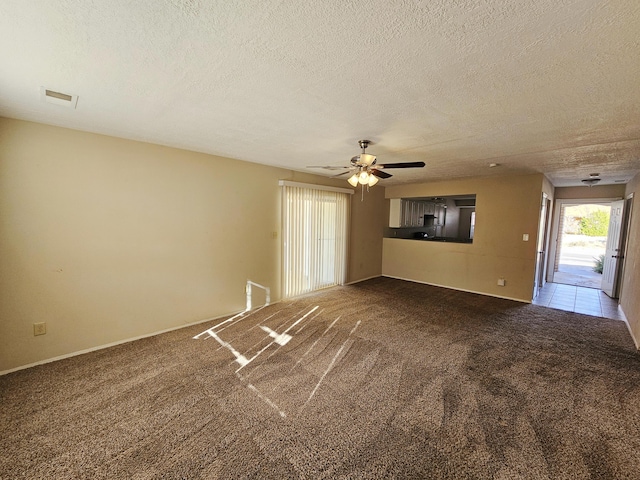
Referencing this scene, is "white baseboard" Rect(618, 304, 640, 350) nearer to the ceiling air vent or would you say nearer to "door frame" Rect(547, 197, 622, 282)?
"door frame" Rect(547, 197, 622, 282)

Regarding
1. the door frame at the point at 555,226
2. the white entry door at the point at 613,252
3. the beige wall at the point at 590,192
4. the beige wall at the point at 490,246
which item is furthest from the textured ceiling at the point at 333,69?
the door frame at the point at 555,226

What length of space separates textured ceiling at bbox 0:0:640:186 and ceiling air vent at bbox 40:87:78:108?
0.05 m

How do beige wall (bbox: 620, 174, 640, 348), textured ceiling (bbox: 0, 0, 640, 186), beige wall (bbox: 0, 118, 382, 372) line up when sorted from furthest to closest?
beige wall (bbox: 620, 174, 640, 348) < beige wall (bbox: 0, 118, 382, 372) < textured ceiling (bbox: 0, 0, 640, 186)

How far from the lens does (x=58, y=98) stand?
2053mm

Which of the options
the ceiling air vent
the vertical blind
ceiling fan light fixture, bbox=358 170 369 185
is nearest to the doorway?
the vertical blind

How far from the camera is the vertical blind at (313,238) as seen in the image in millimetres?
4820

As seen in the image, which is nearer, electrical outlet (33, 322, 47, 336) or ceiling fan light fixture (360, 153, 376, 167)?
electrical outlet (33, 322, 47, 336)

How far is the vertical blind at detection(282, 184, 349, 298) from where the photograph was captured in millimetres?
4820

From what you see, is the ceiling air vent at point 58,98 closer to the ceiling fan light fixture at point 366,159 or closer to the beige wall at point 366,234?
the ceiling fan light fixture at point 366,159

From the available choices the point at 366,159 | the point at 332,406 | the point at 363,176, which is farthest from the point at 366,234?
the point at 332,406

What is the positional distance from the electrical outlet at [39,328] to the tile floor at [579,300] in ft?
22.6

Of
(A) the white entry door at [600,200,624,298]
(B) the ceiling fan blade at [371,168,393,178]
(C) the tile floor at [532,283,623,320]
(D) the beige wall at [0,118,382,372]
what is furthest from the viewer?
(A) the white entry door at [600,200,624,298]

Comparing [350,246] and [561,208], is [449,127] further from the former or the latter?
[561,208]

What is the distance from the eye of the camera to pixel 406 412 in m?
2.10
